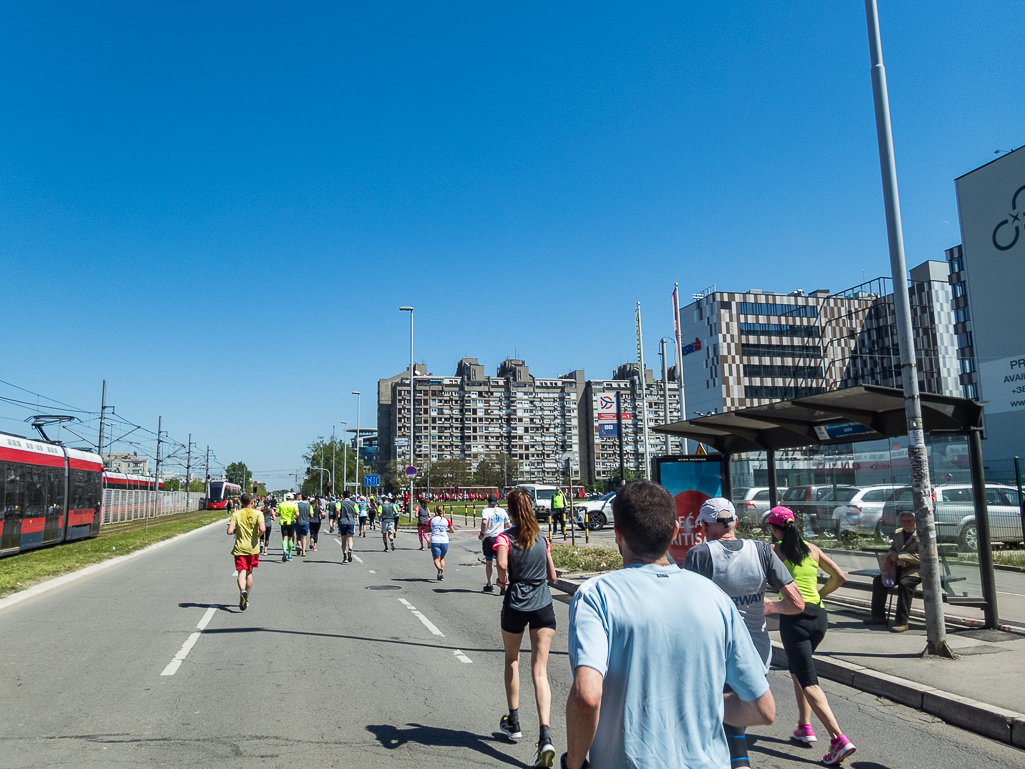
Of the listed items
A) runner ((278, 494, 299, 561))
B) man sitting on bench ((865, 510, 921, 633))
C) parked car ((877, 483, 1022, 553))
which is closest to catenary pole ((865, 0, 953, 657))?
man sitting on bench ((865, 510, 921, 633))

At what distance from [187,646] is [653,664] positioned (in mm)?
8302

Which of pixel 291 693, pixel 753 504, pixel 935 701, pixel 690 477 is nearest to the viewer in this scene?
pixel 935 701

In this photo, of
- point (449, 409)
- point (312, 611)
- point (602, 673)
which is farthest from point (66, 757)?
point (449, 409)

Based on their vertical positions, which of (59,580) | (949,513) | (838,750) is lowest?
(838,750)

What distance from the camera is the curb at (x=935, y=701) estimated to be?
593 centimetres

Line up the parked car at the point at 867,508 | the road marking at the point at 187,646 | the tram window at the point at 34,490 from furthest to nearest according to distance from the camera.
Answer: the tram window at the point at 34,490
the parked car at the point at 867,508
the road marking at the point at 187,646

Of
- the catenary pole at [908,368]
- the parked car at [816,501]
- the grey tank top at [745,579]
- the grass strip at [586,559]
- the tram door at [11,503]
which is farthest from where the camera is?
the tram door at [11,503]

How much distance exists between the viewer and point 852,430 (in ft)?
37.9

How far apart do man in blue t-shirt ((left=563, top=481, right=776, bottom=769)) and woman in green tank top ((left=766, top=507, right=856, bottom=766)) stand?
3.06 metres

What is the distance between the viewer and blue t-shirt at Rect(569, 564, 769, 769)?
2348 mm

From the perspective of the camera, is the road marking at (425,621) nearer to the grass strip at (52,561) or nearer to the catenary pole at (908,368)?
the catenary pole at (908,368)

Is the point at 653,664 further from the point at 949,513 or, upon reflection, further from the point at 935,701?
the point at 949,513

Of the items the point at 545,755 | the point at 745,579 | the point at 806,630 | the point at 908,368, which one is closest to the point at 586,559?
the point at 908,368

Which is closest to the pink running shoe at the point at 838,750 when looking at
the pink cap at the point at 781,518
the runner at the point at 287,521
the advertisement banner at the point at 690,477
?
the pink cap at the point at 781,518
